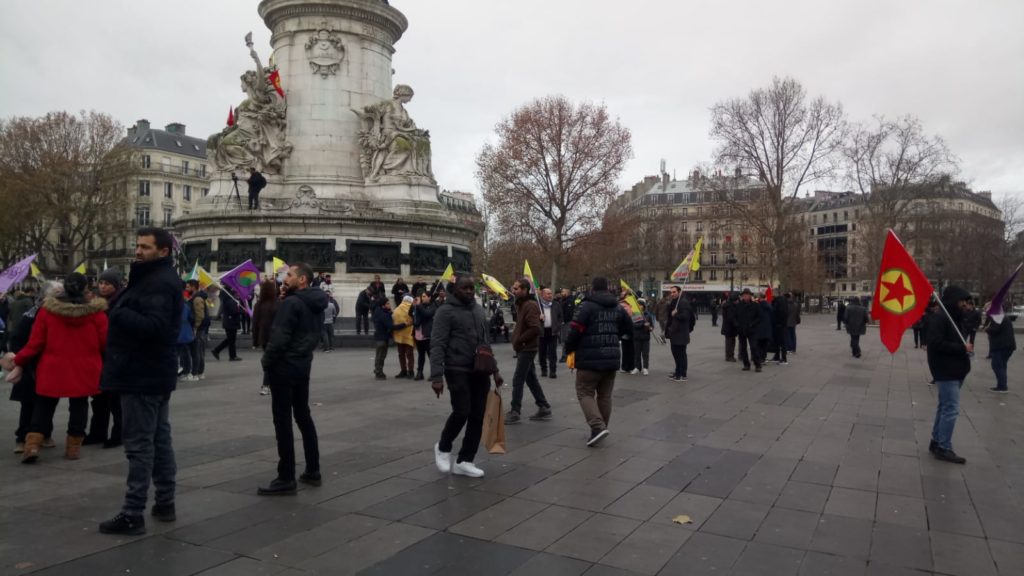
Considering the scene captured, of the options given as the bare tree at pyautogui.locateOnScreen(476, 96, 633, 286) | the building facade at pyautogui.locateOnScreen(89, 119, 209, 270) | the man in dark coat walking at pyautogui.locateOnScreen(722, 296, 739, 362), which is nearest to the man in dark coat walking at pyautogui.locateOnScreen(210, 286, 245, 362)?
the man in dark coat walking at pyautogui.locateOnScreen(722, 296, 739, 362)

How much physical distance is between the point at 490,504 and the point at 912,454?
14.7 ft

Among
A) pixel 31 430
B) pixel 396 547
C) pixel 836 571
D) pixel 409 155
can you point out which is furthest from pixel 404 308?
pixel 409 155

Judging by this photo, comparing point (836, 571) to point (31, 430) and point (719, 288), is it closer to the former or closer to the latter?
point (31, 430)

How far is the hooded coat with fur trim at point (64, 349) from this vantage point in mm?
6582

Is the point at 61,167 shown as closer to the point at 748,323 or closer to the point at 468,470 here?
the point at 748,323

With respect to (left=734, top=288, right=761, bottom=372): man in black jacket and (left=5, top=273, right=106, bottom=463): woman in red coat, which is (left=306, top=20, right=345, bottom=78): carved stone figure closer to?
(left=734, top=288, right=761, bottom=372): man in black jacket

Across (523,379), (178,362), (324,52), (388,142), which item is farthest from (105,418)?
(324,52)

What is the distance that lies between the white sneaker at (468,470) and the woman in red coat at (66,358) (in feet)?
11.3

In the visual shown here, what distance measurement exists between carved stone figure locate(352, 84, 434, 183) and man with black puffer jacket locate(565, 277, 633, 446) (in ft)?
56.7

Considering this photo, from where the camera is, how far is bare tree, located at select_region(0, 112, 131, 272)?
45594mm

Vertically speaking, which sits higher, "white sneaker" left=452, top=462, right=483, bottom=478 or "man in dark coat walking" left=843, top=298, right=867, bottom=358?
"man in dark coat walking" left=843, top=298, right=867, bottom=358

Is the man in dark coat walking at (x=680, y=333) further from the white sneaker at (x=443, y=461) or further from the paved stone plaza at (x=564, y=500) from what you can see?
the white sneaker at (x=443, y=461)

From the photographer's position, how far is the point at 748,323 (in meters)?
15.0

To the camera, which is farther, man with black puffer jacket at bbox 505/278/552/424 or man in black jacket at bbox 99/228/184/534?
man with black puffer jacket at bbox 505/278/552/424
